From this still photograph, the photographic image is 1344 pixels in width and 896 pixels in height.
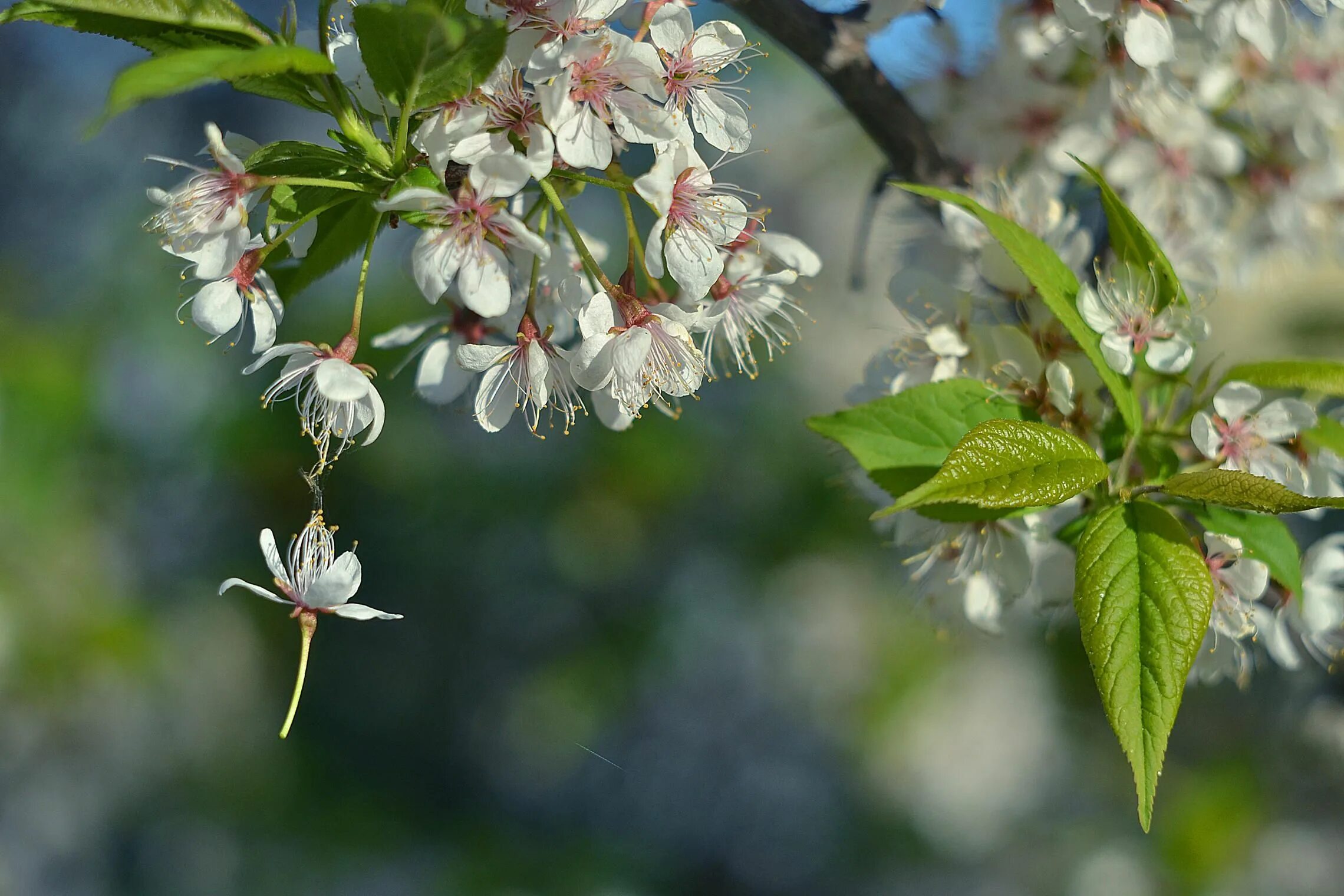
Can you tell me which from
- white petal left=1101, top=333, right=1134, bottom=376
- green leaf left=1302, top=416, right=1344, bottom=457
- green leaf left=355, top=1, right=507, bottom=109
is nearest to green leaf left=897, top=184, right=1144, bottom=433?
white petal left=1101, top=333, right=1134, bottom=376

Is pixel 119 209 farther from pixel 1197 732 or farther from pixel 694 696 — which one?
pixel 1197 732

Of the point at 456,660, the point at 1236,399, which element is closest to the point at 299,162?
the point at 1236,399

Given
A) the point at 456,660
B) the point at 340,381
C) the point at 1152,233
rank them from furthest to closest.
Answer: the point at 456,660 → the point at 1152,233 → the point at 340,381

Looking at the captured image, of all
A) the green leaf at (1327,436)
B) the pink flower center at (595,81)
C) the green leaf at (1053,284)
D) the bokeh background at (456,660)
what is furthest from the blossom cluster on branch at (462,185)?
the bokeh background at (456,660)

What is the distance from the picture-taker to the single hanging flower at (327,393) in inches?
15.6

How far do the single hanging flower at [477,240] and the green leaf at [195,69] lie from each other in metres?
0.07

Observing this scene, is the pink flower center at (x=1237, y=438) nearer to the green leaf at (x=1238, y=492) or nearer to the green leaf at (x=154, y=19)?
the green leaf at (x=1238, y=492)

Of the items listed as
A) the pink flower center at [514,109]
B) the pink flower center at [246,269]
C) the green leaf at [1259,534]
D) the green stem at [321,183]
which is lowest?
the green leaf at [1259,534]

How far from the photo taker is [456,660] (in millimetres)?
2129

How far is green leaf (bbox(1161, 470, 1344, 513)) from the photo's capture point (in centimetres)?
40

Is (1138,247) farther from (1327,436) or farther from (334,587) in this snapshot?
(334,587)

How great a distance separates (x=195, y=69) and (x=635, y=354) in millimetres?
183

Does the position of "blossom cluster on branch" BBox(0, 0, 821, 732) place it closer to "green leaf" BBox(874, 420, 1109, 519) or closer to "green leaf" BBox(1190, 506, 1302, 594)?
"green leaf" BBox(874, 420, 1109, 519)

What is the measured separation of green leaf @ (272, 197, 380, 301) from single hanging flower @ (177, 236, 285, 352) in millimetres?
27
